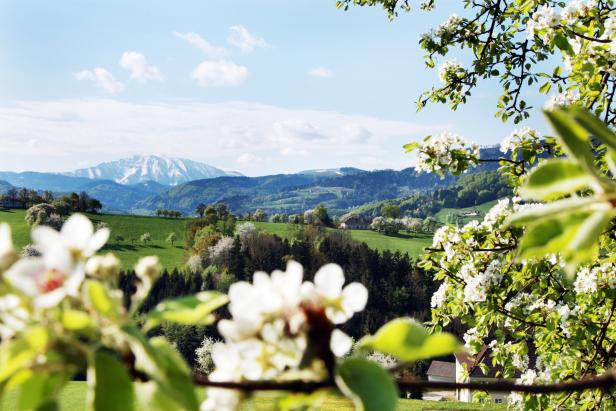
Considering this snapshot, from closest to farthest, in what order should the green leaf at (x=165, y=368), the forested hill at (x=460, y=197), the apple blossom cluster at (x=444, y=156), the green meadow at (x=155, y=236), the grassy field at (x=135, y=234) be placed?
the green leaf at (x=165, y=368) → the apple blossom cluster at (x=444, y=156) → the grassy field at (x=135, y=234) → the green meadow at (x=155, y=236) → the forested hill at (x=460, y=197)

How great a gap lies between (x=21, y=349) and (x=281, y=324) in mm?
306

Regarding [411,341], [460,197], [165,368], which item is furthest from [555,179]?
[460,197]

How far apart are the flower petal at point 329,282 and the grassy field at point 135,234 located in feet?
261

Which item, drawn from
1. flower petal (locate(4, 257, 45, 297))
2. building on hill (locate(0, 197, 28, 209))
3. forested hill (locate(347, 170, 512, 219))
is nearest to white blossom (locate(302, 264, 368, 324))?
flower petal (locate(4, 257, 45, 297))

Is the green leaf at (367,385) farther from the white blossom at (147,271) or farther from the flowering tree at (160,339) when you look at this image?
the white blossom at (147,271)

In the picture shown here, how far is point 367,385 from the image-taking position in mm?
628

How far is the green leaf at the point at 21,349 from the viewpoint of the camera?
0.57 metres

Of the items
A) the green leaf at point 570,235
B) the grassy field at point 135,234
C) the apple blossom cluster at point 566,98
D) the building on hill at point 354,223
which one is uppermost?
the apple blossom cluster at point 566,98

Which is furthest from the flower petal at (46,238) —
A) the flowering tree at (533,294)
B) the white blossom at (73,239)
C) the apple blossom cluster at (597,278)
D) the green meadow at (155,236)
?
the green meadow at (155,236)

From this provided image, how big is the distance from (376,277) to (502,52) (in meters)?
69.8

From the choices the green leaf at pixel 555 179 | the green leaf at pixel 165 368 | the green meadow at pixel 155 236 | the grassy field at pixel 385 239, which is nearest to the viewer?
the green leaf at pixel 165 368

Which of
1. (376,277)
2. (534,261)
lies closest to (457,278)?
(534,261)

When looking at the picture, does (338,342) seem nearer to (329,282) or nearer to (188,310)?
(329,282)

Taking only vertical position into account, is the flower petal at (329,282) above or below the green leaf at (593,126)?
below
